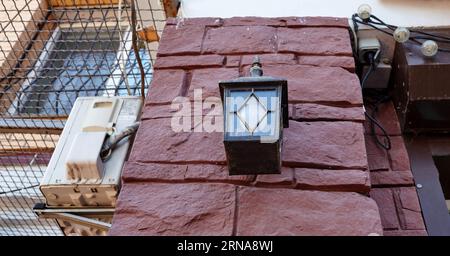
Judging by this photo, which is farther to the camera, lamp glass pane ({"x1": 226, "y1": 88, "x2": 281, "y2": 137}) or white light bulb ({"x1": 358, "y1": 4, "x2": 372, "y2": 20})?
white light bulb ({"x1": 358, "y1": 4, "x2": 372, "y2": 20})

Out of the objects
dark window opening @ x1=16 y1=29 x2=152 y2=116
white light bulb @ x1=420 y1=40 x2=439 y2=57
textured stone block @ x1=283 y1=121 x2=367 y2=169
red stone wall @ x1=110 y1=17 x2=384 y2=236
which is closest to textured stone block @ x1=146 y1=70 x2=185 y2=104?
red stone wall @ x1=110 y1=17 x2=384 y2=236

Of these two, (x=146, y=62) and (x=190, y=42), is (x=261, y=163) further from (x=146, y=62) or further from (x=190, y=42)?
(x=146, y=62)

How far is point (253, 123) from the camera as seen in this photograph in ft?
2.52

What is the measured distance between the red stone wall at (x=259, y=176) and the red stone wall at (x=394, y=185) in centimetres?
13

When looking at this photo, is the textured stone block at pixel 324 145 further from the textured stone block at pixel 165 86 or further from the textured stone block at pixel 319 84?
the textured stone block at pixel 165 86

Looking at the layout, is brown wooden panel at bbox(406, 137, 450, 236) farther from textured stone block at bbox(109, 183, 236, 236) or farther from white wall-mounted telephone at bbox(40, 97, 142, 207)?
white wall-mounted telephone at bbox(40, 97, 142, 207)

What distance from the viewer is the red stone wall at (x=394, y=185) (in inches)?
36.5

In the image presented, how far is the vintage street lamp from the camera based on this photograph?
764 mm

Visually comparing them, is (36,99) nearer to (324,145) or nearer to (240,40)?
(240,40)

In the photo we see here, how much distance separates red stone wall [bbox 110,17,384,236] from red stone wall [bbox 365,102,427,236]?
13cm

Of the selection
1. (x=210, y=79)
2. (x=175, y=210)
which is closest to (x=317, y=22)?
(x=210, y=79)

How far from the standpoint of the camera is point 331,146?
889 millimetres
